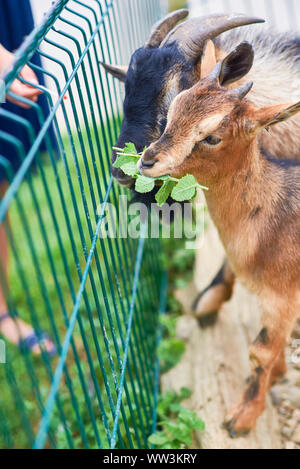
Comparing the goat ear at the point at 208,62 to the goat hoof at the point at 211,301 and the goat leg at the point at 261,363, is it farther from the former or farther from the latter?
the goat hoof at the point at 211,301

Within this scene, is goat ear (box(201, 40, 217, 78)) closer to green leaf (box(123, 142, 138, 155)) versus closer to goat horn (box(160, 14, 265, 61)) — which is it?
goat horn (box(160, 14, 265, 61))

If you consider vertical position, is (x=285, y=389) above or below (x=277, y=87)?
below

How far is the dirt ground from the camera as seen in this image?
2504mm

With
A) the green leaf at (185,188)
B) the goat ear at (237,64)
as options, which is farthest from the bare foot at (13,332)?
the goat ear at (237,64)

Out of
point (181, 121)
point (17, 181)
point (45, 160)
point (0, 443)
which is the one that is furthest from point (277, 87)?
point (45, 160)

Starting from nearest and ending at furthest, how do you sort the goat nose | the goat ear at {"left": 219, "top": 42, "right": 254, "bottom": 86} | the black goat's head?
the goat nose < the goat ear at {"left": 219, "top": 42, "right": 254, "bottom": 86} < the black goat's head

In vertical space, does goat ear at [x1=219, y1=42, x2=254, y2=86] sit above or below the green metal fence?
above

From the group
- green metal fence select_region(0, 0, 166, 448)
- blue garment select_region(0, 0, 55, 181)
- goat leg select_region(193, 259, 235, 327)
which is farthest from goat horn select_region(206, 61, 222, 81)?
goat leg select_region(193, 259, 235, 327)

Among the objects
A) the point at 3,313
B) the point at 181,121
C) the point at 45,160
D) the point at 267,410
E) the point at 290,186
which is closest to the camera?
the point at 181,121

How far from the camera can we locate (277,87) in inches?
104

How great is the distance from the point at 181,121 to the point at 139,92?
0.51m

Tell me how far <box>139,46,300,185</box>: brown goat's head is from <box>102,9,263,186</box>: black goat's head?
1.19 ft

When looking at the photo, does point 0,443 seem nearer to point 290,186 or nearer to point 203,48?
point 290,186

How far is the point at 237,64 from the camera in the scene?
213 centimetres
